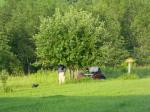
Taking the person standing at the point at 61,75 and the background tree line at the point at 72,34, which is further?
the background tree line at the point at 72,34

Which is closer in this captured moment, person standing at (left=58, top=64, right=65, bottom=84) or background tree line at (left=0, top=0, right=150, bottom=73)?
person standing at (left=58, top=64, right=65, bottom=84)

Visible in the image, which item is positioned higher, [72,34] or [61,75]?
[72,34]

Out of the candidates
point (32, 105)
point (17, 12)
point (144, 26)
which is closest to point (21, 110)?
point (32, 105)

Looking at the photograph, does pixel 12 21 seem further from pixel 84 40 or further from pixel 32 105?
pixel 32 105

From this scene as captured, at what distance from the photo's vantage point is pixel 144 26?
81.2 meters

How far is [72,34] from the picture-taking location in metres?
39.4

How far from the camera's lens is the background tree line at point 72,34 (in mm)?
39344

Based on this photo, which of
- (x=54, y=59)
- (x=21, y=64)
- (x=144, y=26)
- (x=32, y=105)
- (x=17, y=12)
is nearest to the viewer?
(x=32, y=105)

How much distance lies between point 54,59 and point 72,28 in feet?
9.55

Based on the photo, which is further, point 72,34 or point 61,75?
point 72,34

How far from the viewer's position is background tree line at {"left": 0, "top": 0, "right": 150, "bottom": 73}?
39.3 metres

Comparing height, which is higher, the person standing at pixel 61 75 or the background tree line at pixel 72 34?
the background tree line at pixel 72 34

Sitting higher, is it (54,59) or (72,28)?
(72,28)

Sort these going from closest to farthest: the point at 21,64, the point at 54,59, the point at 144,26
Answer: the point at 54,59 < the point at 21,64 < the point at 144,26
